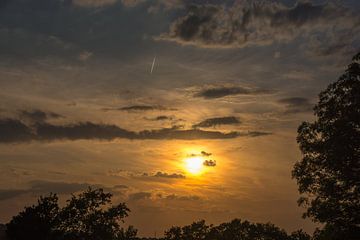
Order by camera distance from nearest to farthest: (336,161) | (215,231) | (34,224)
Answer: (336,161)
(34,224)
(215,231)

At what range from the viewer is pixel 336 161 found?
30859 mm

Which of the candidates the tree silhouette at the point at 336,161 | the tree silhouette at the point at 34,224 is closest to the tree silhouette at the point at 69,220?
the tree silhouette at the point at 34,224

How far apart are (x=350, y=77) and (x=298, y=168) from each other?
7.44m

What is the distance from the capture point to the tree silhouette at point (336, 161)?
100ft

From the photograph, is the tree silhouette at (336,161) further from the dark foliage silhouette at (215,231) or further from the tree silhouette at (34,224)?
the dark foliage silhouette at (215,231)

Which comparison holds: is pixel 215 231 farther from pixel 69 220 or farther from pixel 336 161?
pixel 336 161

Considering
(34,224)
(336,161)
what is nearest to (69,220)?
(34,224)

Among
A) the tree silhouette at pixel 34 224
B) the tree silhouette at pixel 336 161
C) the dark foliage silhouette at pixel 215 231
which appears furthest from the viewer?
the dark foliage silhouette at pixel 215 231

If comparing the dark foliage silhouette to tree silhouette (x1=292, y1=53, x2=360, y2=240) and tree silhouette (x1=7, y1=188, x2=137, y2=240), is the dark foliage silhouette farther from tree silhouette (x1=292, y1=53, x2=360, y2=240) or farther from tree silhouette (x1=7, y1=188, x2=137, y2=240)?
tree silhouette (x1=292, y1=53, x2=360, y2=240)

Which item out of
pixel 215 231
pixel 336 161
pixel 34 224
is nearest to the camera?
pixel 336 161

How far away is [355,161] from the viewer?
30.6 metres

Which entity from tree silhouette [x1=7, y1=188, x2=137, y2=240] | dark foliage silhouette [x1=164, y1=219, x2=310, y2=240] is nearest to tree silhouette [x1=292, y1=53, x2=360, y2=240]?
tree silhouette [x1=7, y1=188, x2=137, y2=240]

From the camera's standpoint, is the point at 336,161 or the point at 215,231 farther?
the point at 215,231

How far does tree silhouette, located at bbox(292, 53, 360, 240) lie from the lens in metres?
30.6
